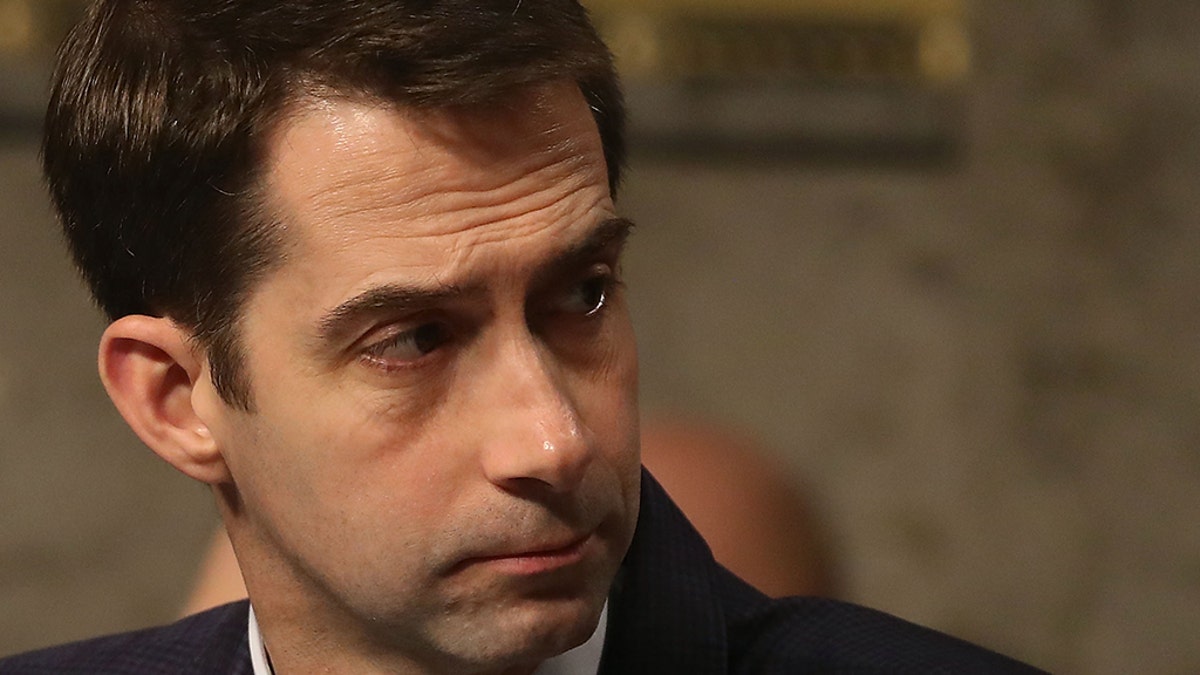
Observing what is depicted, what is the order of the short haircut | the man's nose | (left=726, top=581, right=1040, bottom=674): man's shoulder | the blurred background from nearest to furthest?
the man's nose, the short haircut, (left=726, top=581, right=1040, bottom=674): man's shoulder, the blurred background

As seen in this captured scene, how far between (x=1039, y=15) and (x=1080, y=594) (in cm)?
173

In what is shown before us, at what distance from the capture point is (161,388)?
87.8 inches

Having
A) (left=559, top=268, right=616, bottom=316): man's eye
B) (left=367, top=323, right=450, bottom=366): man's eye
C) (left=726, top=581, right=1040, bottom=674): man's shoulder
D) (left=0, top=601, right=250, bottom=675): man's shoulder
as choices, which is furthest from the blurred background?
(left=367, top=323, right=450, bottom=366): man's eye

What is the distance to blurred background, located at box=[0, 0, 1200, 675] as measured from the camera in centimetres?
520

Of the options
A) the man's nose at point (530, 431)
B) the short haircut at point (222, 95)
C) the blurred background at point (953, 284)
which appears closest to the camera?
the man's nose at point (530, 431)

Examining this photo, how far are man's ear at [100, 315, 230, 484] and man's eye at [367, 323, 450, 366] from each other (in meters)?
0.32

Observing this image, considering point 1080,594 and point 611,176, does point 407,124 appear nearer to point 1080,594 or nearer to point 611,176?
point 611,176

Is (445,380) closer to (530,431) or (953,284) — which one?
(530,431)

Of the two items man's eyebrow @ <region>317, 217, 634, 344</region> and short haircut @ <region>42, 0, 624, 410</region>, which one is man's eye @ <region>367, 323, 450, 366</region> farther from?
short haircut @ <region>42, 0, 624, 410</region>

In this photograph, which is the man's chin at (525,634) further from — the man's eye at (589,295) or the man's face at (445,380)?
the man's eye at (589,295)

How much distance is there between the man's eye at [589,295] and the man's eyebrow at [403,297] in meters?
0.04

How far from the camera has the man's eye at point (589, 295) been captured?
2.07m

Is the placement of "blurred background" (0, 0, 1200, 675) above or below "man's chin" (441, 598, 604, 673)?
below

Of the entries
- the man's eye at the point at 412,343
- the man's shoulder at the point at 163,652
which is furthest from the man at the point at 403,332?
the man's shoulder at the point at 163,652
